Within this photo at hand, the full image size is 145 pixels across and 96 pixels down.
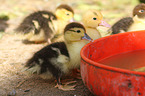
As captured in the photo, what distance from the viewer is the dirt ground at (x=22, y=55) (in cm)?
223

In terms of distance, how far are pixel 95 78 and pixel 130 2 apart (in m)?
5.11

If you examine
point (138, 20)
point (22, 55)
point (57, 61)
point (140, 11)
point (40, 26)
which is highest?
point (140, 11)

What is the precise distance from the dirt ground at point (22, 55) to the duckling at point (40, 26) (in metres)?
0.17

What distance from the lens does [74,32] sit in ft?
8.15

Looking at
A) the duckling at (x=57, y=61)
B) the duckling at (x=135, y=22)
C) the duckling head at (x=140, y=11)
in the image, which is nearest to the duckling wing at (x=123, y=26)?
the duckling at (x=135, y=22)

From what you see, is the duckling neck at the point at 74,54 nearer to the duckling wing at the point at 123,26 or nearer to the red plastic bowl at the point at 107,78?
the red plastic bowl at the point at 107,78

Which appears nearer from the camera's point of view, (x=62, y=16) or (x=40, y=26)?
(x=40, y=26)

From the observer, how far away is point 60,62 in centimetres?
229

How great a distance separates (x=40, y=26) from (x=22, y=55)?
60cm

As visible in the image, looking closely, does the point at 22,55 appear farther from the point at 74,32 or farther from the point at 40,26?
the point at 74,32

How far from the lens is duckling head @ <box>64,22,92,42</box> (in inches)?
97.0

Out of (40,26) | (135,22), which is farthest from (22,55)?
(135,22)

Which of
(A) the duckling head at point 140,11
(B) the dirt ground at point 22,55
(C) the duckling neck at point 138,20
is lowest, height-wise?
(B) the dirt ground at point 22,55

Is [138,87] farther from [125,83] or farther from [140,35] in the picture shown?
[140,35]
